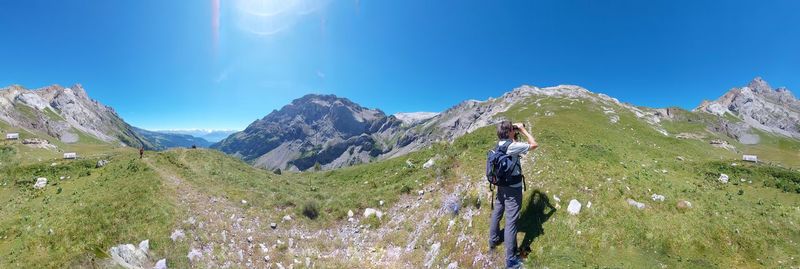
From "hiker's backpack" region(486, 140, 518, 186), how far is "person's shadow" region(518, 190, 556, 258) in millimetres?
3076

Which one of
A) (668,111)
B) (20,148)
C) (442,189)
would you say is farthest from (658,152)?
(668,111)

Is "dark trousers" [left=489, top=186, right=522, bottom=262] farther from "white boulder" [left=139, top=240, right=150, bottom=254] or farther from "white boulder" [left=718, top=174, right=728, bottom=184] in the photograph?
"white boulder" [left=718, top=174, right=728, bottom=184]

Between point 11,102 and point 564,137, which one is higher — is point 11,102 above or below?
above

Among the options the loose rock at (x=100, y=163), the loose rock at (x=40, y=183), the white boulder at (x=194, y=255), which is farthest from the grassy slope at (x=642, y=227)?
the loose rock at (x=100, y=163)

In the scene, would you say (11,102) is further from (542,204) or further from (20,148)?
(542,204)

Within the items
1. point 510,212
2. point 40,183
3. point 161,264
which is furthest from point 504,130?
point 40,183

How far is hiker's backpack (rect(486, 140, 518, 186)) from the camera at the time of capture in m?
11.5

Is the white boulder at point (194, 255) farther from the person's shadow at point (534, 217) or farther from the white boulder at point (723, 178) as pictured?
the white boulder at point (723, 178)

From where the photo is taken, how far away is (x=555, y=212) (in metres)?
14.4

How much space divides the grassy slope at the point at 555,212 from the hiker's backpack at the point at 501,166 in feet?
10.4

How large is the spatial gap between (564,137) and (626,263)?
25414mm

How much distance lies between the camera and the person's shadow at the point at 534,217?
13.1 meters

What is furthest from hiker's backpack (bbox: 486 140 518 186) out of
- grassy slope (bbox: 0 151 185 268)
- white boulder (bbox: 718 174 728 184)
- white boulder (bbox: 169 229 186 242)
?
white boulder (bbox: 718 174 728 184)

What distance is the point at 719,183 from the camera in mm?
25766
